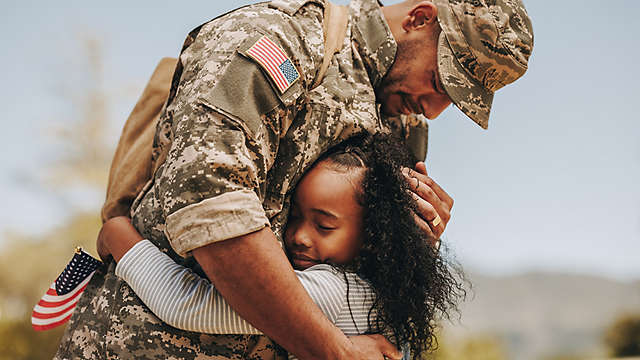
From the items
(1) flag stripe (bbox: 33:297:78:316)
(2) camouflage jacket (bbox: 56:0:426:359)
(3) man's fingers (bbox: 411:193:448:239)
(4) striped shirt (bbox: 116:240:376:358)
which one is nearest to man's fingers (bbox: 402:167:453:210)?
(3) man's fingers (bbox: 411:193:448:239)

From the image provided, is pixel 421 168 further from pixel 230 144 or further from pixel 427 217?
pixel 230 144

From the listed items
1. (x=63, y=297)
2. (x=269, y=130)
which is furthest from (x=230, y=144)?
(x=63, y=297)

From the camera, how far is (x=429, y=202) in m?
2.21

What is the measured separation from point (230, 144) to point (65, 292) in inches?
43.8

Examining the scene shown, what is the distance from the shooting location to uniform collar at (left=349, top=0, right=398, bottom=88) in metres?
2.22

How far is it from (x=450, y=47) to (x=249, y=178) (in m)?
1.13

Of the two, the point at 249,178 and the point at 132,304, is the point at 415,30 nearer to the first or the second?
the point at 249,178

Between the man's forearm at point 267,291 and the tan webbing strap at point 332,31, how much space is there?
63 cm

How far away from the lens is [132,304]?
5.94 feet

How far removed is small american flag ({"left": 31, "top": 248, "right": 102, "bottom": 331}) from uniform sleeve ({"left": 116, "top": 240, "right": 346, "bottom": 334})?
1.27 ft

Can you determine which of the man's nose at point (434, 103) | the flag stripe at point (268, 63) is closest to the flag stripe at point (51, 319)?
the flag stripe at point (268, 63)

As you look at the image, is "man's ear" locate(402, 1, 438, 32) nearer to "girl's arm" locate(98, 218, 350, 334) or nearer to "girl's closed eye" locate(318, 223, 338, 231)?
"girl's closed eye" locate(318, 223, 338, 231)

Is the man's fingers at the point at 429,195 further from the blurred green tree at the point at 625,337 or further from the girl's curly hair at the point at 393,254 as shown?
the blurred green tree at the point at 625,337

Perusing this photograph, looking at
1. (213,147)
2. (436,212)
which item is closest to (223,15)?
(213,147)
